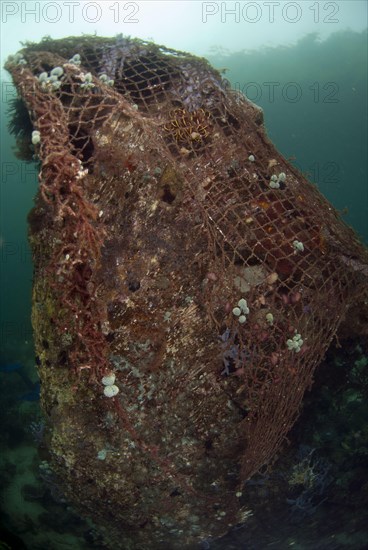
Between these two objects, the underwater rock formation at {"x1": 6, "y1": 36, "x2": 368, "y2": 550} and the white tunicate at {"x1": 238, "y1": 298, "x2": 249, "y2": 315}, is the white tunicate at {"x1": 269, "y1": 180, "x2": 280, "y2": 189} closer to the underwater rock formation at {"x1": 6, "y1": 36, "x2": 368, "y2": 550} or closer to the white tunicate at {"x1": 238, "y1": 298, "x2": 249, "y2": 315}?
the underwater rock formation at {"x1": 6, "y1": 36, "x2": 368, "y2": 550}

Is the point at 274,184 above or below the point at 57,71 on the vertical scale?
below

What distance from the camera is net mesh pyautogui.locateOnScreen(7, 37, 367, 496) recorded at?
3113 mm

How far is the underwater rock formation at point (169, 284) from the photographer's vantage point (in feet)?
10.4

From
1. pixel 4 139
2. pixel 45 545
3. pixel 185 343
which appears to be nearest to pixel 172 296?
pixel 185 343

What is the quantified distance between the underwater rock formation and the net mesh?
0.02 metres

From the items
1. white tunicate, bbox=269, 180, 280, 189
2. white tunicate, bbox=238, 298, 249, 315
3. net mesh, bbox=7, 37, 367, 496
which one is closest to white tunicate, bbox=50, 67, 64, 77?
net mesh, bbox=7, 37, 367, 496

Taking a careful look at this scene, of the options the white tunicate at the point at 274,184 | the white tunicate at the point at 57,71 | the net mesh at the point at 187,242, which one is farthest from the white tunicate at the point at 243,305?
the white tunicate at the point at 57,71

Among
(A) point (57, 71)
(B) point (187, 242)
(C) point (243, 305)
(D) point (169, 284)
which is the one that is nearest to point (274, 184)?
(B) point (187, 242)

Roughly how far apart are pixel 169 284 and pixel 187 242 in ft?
1.48

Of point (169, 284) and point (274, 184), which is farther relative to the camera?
point (274, 184)

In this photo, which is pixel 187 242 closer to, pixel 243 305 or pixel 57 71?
pixel 243 305

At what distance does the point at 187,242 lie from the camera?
139 inches

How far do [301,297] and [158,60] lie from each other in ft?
10.3

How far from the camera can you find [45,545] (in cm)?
741
